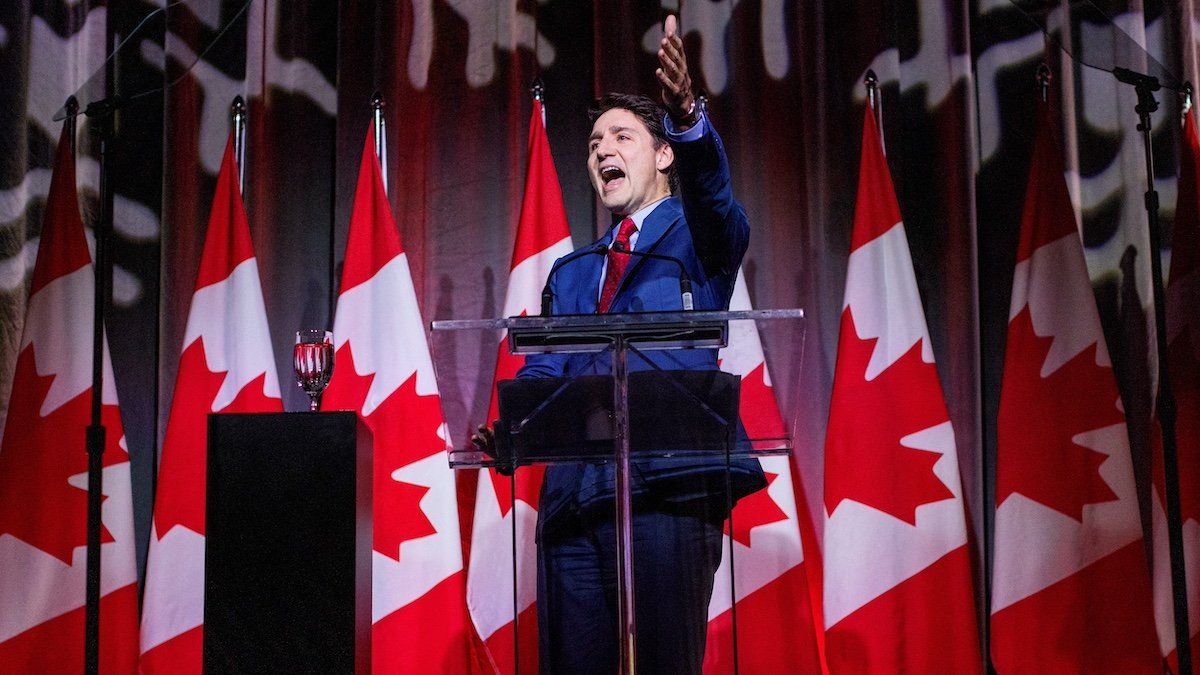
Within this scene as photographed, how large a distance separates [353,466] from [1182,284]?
264 centimetres

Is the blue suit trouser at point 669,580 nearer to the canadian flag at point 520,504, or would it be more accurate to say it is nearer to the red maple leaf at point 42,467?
the canadian flag at point 520,504

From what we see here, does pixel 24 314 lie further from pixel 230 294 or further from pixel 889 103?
pixel 889 103

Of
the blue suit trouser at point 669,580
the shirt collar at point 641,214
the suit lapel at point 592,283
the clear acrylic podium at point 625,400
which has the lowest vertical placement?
the blue suit trouser at point 669,580

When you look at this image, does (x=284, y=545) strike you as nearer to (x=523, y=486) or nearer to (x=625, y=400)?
(x=625, y=400)

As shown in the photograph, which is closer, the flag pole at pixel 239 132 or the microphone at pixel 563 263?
the microphone at pixel 563 263

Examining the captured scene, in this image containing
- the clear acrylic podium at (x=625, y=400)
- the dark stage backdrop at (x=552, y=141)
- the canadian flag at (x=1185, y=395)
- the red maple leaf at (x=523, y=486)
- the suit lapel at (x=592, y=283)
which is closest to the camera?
the clear acrylic podium at (x=625, y=400)

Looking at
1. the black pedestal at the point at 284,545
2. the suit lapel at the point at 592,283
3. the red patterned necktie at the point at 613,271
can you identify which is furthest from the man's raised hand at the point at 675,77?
the black pedestal at the point at 284,545

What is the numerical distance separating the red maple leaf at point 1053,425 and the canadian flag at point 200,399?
89.1 inches

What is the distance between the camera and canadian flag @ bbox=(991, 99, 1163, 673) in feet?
10.5

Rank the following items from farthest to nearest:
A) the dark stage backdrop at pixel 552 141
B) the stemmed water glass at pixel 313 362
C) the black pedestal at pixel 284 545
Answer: the dark stage backdrop at pixel 552 141, the stemmed water glass at pixel 313 362, the black pedestal at pixel 284 545

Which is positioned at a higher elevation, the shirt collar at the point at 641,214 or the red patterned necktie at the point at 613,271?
the shirt collar at the point at 641,214

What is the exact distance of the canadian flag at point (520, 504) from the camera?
3.09 m

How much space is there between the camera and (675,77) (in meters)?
1.68

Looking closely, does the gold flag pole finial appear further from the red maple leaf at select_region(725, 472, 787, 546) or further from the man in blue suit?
the man in blue suit
